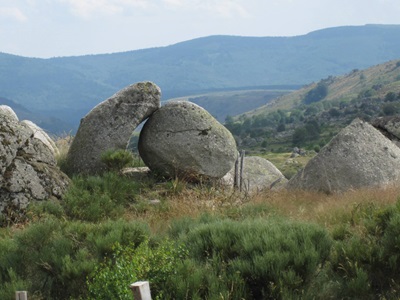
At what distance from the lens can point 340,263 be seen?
794 cm

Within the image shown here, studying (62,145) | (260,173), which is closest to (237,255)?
(62,145)

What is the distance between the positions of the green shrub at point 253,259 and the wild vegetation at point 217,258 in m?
0.01

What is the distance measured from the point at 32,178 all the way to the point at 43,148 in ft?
3.68

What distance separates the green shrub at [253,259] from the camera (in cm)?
726

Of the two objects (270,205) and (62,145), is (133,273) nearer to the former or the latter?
(270,205)

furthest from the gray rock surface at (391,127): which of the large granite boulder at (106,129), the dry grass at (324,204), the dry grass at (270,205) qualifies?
the large granite boulder at (106,129)

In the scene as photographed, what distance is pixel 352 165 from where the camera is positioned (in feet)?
53.6

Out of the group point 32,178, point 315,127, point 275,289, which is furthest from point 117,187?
point 315,127

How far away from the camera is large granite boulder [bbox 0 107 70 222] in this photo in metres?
13.1

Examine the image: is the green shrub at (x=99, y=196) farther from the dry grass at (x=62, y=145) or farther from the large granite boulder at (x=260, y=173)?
the large granite boulder at (x=260, y=173)

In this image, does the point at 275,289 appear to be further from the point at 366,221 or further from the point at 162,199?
the point at 162,199

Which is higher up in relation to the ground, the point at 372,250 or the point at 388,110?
the point at 372,250

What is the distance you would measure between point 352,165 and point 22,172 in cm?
838

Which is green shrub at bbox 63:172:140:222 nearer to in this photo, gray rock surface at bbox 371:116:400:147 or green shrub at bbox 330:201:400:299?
green shrub at bbox 330:201:400:299
